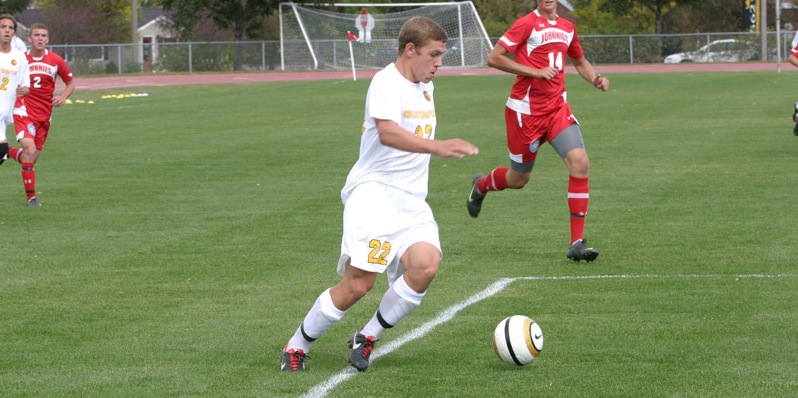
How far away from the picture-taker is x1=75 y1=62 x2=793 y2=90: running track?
153 feet

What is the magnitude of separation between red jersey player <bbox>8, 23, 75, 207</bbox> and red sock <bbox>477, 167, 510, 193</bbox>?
549 cm

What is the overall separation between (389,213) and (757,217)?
6.63 m

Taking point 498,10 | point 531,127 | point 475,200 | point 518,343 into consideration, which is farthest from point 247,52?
point 518,343

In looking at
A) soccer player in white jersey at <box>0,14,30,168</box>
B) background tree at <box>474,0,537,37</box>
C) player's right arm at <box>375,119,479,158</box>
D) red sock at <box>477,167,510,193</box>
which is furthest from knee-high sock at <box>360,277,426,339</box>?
background tree at <box>474,0,537,37</box>

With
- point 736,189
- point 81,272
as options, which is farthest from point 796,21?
point 81,272

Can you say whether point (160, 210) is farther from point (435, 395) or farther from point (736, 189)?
point (435, 395)

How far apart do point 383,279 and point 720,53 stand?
164 ft

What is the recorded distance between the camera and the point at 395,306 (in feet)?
21.4

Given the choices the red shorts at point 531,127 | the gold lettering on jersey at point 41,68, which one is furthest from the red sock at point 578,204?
the gold lettering on jersey at point 41,68

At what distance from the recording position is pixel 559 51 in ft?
34.8

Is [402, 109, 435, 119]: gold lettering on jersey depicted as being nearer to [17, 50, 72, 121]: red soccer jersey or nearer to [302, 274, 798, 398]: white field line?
[302, 274, 798, 398]: white field line

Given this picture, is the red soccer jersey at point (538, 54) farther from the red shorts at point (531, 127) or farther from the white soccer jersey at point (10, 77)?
the white soccer jersey at point (10, 77)

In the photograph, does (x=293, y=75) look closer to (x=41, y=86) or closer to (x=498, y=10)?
(x=498, y=10)

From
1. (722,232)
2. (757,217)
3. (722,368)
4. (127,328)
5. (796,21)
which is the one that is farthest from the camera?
(796,21)
